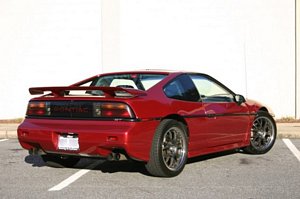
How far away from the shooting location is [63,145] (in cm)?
621

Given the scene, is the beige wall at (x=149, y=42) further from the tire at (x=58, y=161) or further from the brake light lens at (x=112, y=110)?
the brake light lens at (x=112, y=110)

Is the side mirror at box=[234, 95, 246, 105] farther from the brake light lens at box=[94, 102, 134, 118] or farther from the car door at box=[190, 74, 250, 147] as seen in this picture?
the brake light lens at box=[94, 102, 134, 118]

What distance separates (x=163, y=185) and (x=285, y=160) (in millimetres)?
2627

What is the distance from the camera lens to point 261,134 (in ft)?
27.7

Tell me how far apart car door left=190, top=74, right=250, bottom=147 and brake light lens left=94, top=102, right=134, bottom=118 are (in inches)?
61.0

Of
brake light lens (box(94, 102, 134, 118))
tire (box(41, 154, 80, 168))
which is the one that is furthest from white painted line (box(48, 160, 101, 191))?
brake light lens (box(94, 102, 134, 118))

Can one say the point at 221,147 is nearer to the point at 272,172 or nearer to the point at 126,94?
the point at 272,172

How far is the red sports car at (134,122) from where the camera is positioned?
234 inches

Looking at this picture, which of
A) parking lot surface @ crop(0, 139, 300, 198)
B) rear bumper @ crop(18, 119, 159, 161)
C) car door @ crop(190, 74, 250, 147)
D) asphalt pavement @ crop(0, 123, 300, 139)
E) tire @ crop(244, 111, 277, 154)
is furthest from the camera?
asphalt pavement @ crop(0, 123, 300, 139)

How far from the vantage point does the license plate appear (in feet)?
20.1

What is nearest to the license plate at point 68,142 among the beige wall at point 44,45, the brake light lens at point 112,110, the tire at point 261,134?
the brake light lens at point 112,110

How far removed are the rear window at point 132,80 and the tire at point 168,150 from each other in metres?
0.63

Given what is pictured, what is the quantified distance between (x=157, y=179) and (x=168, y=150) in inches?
15.1

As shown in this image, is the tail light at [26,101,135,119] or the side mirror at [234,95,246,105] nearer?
the tail light at [26,101,135,119]
